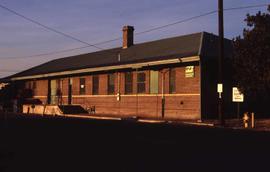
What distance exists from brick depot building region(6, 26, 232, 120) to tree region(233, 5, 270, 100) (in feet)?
12.4

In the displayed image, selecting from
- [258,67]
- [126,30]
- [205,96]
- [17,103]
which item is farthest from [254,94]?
[17,103]

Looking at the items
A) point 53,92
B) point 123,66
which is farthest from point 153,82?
point 53,92

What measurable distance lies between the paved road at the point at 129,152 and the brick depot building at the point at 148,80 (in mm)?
15937

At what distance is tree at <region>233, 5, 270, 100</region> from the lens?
27938 millimetres

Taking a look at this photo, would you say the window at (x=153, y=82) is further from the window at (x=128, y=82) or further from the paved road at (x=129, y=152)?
the paved road at (x=129, y=152)

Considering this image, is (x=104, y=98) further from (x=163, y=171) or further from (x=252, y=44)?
(x=163, y=171)

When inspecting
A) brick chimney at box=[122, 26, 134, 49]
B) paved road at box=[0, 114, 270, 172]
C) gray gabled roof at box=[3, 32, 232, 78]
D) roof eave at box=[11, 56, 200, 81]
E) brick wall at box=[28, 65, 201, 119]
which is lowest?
paved road at box=[0, 114, 270, 172]

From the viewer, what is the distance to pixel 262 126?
27.9 m

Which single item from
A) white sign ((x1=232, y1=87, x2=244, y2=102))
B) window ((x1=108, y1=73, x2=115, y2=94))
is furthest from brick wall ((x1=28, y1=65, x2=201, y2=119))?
white sign ((x1=232, y1=87, x2=244, y2=102))

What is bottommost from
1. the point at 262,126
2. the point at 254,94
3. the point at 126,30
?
the point at 262,126

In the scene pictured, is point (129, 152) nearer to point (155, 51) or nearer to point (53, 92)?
point (155, 51)

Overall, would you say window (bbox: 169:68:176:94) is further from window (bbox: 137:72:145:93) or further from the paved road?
the paved road

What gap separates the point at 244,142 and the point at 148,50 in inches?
1063

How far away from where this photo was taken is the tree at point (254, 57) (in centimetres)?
2794
